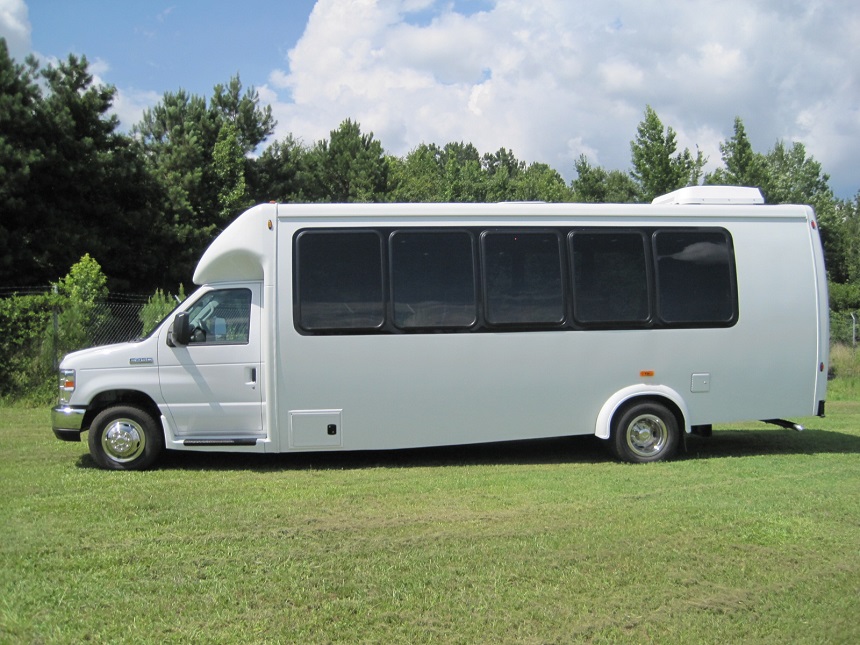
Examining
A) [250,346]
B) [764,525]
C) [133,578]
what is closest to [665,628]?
[764,525]

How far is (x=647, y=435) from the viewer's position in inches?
384

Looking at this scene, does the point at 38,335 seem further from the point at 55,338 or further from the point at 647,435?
the point at 647,435

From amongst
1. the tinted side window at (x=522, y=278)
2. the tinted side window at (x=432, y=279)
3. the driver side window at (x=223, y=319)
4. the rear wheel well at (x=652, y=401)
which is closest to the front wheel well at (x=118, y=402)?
the driver side window at (x=223, y=319)

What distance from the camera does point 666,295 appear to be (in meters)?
9.71

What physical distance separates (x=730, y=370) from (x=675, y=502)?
113 inches

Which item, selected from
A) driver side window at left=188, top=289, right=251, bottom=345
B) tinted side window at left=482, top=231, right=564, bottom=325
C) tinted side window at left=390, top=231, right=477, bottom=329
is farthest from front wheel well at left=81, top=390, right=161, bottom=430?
tinted side window at left=482, top=231, right=564, bottom=325

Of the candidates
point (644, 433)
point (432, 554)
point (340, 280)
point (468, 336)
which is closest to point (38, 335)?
point (340, 280)

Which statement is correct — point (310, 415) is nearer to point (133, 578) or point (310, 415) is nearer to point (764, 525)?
point (133, 578)

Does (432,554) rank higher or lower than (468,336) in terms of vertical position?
lower

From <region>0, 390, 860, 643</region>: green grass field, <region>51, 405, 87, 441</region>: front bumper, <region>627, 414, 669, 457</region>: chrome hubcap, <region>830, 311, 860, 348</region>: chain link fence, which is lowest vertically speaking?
<region>0, 390, 860, 643</region>: green grass field

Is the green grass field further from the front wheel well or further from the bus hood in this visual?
the bus hood

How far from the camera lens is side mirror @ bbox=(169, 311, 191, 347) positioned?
8.97 meters

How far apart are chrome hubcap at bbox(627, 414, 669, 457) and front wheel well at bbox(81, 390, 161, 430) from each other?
5.45 meters

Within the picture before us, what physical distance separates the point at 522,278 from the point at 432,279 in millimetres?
1048
